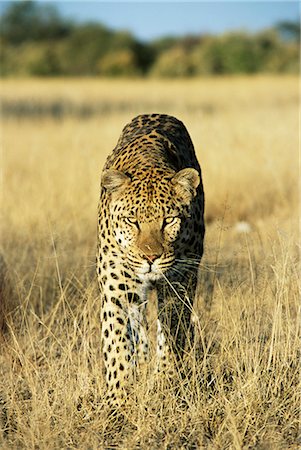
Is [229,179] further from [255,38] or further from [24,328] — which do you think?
[255,38]

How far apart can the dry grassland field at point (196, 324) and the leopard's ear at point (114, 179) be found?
61 centimetres

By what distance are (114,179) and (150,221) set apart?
32cm

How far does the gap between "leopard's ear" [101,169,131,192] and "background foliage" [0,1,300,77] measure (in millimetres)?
43084

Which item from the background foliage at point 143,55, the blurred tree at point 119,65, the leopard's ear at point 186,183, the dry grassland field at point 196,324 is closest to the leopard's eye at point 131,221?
the leopard's ear at point 186,183

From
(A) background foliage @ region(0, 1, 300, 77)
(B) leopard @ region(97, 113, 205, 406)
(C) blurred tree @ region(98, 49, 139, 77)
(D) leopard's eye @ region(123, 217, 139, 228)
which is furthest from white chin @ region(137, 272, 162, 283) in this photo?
(C) blurred tree @ region(98, 49, 139, 77)

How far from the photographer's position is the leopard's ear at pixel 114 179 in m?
4.19

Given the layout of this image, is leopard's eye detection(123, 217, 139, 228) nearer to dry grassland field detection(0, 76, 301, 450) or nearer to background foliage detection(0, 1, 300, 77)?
dry grassland field detection(0, 76, 301, 450)

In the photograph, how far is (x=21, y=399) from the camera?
14.0 ft

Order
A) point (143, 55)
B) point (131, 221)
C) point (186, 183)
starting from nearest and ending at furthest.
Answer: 1. point (131, 221)
2. point (186, 183)
3. point (143, 55)

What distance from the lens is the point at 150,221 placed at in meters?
4.04

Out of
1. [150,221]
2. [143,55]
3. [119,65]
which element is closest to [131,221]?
[150,221]

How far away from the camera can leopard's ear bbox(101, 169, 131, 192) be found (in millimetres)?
4191

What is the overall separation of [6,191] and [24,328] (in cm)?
452

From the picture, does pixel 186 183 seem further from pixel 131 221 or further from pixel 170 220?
pixel 131 221
